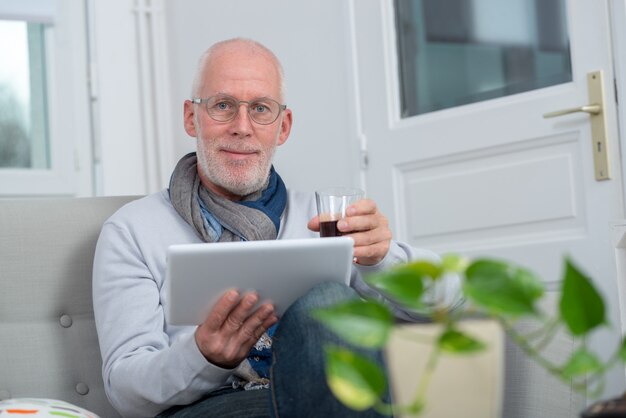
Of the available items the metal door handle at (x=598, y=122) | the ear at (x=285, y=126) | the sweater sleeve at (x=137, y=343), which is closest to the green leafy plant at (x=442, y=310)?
the sweater sleeve at (x=137, y=343)

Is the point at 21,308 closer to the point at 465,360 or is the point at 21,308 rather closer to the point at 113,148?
the point at 465,360

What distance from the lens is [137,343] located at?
5.06 feet

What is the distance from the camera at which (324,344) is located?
113cm

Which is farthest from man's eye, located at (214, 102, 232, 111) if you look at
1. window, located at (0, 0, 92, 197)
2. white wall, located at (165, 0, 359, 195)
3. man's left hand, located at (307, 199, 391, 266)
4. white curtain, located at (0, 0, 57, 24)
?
white curtain, located at (0, 0, 57, 24)

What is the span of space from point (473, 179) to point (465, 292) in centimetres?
236

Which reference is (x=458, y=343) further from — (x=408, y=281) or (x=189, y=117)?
(x=189, y=117)

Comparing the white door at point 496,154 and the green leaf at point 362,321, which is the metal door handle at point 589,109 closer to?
the white door at point 496,154

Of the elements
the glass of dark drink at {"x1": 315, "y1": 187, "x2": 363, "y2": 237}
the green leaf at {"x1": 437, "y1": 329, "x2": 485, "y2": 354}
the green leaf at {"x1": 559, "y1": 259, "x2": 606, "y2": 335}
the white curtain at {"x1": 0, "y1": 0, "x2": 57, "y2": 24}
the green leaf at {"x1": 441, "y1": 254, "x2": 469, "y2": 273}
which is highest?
the white curtain at {"x1": 0, "y1": 0, "x2": 57, "y2": 24}

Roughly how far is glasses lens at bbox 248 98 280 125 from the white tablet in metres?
0.69

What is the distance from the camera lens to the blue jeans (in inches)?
44.0

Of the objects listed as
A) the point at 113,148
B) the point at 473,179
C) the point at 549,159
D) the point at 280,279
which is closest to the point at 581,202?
the point at 549,159

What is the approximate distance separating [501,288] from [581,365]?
7 cm

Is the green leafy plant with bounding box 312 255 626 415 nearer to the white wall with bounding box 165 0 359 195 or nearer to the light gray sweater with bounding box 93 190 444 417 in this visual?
the light gray sweater with bounding box 93 190 444 417

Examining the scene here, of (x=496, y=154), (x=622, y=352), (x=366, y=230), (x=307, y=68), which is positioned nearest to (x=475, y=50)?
(x=496, y=154)
